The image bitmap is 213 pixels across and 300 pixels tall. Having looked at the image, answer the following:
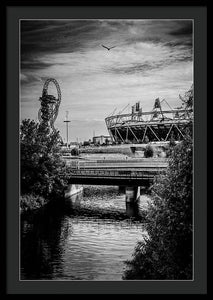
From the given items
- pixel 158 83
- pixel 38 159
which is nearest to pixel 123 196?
pixel 38 159

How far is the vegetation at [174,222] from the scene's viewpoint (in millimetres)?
6051

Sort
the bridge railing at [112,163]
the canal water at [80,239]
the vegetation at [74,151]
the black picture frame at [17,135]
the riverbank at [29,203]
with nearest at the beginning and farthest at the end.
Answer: the black picture frame at [17,135] < the canal water at [80,239] < the riverbank at [29,203] < the vegetation at [74,151] < the bridge railing at [112,163]

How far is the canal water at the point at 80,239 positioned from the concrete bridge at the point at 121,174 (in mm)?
735

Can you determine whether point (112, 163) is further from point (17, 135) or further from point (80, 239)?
point (17, 135)

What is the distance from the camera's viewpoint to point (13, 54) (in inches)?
221

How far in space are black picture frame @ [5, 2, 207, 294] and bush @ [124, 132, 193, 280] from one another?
458 millimetres

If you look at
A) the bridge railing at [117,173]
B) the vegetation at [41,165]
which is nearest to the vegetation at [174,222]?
the vegetation at [41,165]

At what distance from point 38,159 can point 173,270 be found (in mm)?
8642

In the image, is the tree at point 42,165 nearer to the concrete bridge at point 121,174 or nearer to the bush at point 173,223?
the concrete bridge at point 121,174

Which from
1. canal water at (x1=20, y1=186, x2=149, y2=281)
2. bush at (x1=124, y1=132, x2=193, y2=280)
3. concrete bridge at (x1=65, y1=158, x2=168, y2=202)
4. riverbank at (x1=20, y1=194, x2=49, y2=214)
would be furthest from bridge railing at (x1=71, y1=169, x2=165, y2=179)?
bush at (x1=124, y1=132, x2=193, y2=280)

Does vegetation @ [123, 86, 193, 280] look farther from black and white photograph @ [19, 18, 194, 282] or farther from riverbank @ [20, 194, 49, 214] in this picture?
riverbank @ [20, 194, 49, 214]

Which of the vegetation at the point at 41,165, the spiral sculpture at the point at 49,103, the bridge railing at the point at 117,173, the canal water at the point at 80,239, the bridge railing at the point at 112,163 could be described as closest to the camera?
the spiral sculpture at the point at 49,103

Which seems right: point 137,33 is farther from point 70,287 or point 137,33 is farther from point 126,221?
point 126,221

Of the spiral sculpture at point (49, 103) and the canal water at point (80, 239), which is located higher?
the spiral sculpture at point (49, 103)
